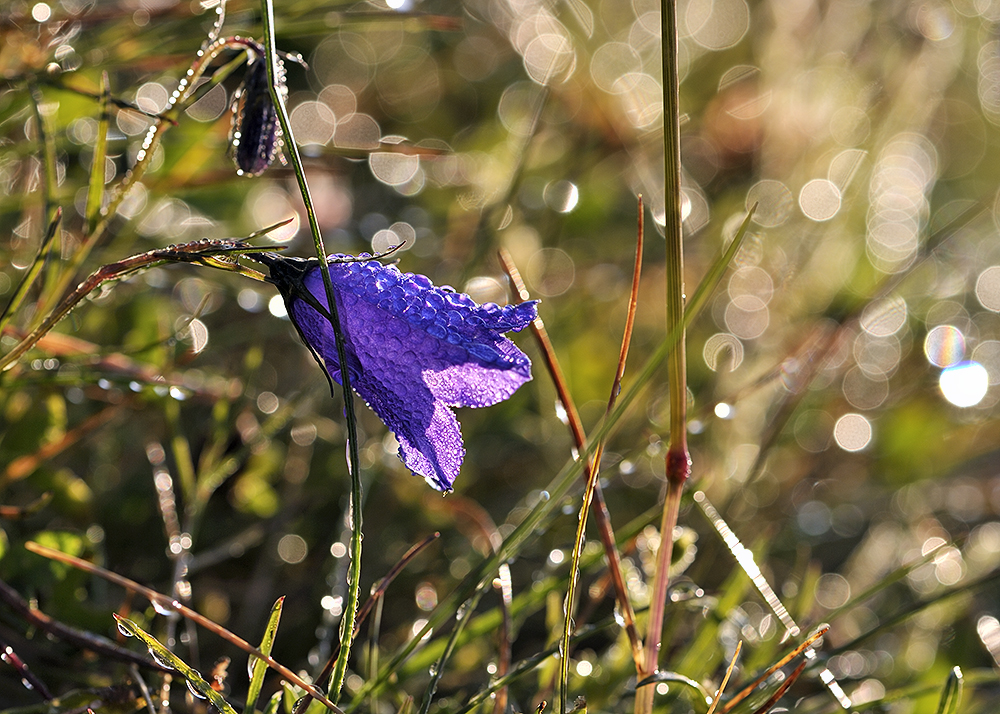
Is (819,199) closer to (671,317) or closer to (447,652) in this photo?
(671,317)

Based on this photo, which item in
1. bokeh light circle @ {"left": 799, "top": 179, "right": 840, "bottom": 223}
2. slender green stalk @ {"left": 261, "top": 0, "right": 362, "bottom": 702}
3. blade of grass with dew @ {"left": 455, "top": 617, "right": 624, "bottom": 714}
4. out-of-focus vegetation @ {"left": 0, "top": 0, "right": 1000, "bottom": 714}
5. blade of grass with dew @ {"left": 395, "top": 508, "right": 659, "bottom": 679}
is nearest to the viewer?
slender green stalk @ {"left": 261, "top": 0, "right": 362, "bottom": 702}

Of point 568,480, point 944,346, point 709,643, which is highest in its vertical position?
point 568,480

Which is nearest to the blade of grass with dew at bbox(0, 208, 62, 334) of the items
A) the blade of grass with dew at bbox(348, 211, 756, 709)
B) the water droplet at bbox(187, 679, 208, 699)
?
the water droplet at bbox(187, 679, 208, 699)

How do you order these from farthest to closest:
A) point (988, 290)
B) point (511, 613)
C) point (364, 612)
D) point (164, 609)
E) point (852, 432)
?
point (988, 290) < point (852, 432) < point (511, 613) < point (164, 609) < point (364, 612)

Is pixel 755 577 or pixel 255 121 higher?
pixel 255 121

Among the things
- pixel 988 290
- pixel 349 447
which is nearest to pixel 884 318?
pixel 988 290

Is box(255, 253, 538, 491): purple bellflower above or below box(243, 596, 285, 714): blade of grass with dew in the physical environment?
above

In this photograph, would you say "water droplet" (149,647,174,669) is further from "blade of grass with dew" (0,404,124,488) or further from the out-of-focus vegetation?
"blade of grass with dew" (0,404,124,488)
